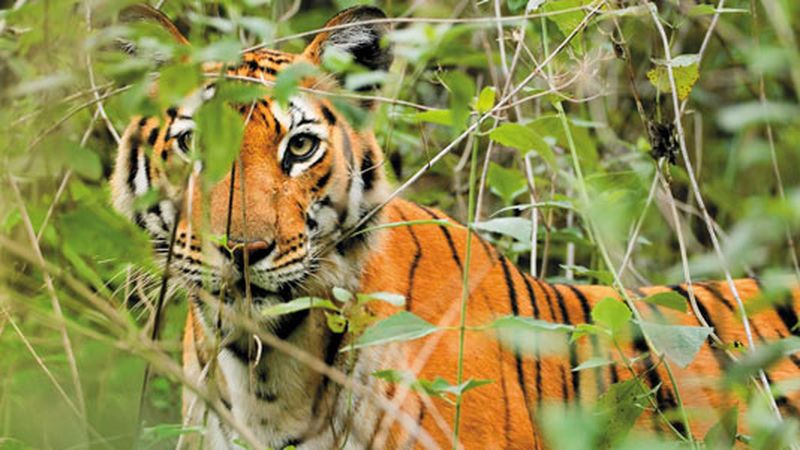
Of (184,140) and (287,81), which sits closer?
(287,81)

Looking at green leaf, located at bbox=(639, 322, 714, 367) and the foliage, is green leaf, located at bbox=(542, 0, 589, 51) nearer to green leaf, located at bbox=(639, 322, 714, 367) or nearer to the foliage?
the foliage

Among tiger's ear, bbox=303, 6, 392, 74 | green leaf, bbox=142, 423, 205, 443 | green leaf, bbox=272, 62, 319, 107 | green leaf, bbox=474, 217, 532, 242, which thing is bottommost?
green leaf, bbox=142, 423, 205, 443

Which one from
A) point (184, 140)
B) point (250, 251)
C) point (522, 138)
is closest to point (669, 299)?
point (522, 138)

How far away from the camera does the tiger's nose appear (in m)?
2.01

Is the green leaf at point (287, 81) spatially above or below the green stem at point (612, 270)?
above

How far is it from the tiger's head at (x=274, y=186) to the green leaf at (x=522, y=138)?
383 mm

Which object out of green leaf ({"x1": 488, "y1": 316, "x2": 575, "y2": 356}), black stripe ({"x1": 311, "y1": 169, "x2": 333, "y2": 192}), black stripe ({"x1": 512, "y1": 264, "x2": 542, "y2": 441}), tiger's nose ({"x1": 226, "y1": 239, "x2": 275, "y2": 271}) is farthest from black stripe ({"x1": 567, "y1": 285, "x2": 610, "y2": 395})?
tiger's nose ({"x1": 226, "y1": 239, "x2": 275, "y2": 271})

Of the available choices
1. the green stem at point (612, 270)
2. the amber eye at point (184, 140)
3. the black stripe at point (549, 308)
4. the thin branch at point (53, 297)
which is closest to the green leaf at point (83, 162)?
the thin branch at point (53, 297)

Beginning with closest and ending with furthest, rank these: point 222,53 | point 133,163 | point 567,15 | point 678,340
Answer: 1. point 222,53
2. point 678,340
3. point 567,15
4. point 133,163

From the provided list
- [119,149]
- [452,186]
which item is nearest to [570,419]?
[119,149]

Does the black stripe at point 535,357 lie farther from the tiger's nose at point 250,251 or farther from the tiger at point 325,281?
the tiger's nose at point 250,251

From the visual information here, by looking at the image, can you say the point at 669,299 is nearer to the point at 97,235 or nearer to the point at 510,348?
the point at 510,348

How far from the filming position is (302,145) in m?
2.28

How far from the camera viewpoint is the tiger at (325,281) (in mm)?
2139
